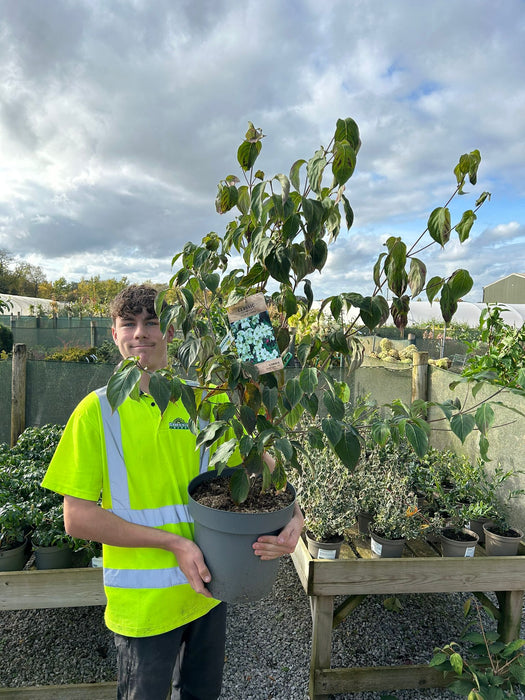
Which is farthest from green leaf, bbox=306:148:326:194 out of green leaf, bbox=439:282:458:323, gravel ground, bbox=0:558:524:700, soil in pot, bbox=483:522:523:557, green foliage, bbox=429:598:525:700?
gravel ground, bbox=0:558:524:700

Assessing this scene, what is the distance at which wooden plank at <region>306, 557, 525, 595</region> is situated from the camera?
6.42 feet

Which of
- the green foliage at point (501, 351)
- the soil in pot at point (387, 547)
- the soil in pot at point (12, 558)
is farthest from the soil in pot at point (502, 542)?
the soil in pot at point (12, 558)

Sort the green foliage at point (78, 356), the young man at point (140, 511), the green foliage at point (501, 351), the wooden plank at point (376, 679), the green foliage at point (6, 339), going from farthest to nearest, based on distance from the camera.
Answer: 1. the green foliage at point (6, 339)
2. the green foliage at point (78, 356)
3. the green foliage at point (501, 351)
4. the wooden plank at point (376, 679)
5. the young man at point (140, 511)

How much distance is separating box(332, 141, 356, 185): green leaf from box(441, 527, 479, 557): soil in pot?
6.53 ft

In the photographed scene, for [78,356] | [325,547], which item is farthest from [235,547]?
[78,356]

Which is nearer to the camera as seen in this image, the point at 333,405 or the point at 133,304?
the point at 333,405

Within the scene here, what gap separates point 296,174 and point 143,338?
2.16ft

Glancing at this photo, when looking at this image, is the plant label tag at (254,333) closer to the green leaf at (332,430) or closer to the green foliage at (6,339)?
the green leaf at (332,430)

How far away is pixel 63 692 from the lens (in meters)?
1.91

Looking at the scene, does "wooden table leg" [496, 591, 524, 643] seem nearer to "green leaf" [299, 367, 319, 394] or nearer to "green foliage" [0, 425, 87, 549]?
"green leaf" [299, 367, 319, 394]

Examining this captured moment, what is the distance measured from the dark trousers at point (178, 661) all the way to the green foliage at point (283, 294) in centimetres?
63

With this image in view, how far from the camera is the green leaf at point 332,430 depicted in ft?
2.98

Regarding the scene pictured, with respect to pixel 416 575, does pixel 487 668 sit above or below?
below

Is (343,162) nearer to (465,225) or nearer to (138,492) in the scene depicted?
(465,225)
